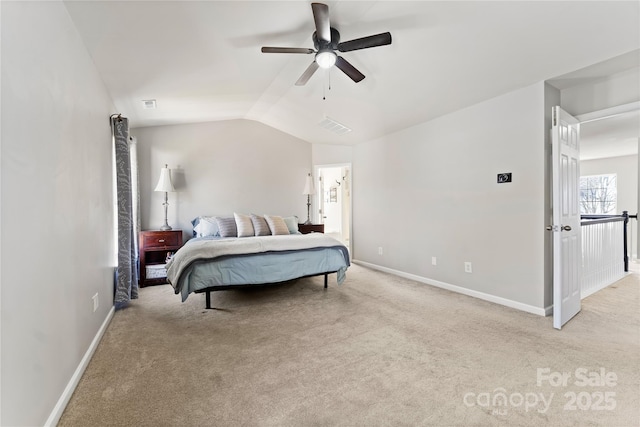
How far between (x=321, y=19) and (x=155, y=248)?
3.79 meters

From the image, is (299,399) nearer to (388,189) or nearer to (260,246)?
(260,246)

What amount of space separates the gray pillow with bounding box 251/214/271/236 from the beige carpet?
1.37 metres

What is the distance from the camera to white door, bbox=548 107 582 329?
256cm

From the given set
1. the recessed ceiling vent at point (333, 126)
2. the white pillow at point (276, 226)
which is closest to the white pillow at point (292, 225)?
the white pillow at point (276, 226)

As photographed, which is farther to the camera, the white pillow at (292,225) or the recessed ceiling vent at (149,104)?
the white pillow at (292,225)

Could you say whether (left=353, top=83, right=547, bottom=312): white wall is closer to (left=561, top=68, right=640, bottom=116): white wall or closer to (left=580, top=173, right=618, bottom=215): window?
(left=561, top=68, right=640, bottom=116): white wall

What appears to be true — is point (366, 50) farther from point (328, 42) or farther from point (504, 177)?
point (504, 177)

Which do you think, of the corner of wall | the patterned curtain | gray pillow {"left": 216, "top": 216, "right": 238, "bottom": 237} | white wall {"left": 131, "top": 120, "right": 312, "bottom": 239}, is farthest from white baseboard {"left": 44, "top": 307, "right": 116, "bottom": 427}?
the corner of wall

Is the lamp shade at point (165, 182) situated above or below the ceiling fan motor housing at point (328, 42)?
below

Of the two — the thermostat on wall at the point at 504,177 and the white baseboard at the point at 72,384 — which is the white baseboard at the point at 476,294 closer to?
the thermostat on wall at the point at 504,177

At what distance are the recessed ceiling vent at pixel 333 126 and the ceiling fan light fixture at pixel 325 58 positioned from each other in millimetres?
2086

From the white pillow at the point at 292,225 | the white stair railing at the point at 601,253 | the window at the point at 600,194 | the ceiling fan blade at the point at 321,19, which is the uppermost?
the ceiling fan blade at the point at 321,19

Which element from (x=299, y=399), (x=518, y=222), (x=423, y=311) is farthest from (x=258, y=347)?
(x=518, y=222)

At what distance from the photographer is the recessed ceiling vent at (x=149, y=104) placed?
3.49 m
